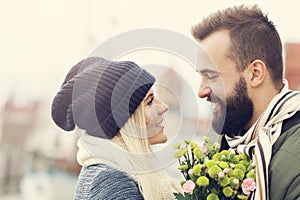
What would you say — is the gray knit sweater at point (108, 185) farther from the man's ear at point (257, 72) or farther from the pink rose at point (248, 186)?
the man's ear at point (257, 72)

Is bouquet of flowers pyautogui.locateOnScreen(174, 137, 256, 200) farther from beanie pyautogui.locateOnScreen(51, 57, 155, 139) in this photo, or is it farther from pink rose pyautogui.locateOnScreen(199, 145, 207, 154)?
beanie pyautogui.locateOnScreen(51, 57, 155, 139)

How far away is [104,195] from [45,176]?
10.8 feet

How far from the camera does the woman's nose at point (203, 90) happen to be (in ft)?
4.07

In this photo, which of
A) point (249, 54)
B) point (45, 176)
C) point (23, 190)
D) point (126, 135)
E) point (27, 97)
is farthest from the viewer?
point (23, 190)

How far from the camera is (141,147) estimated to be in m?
1.08

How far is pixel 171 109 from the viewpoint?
1.15m

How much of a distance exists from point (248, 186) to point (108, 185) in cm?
28

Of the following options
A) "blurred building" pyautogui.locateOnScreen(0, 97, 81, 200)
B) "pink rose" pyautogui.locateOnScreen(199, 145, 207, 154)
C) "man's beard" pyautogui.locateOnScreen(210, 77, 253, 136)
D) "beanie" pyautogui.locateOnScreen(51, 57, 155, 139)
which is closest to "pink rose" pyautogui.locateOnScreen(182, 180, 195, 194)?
"pink rose" pyautogui.locateOnScreen(199, 145, 207, 154)

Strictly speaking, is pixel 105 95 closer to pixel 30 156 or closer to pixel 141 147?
pixel 141 147

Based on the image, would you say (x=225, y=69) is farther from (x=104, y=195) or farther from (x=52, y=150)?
(x=52, y=150)

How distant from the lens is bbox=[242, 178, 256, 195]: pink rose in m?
0.96

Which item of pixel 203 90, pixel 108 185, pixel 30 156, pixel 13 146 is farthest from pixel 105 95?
pixel 13 146

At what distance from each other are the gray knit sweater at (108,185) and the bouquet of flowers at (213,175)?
11 cm

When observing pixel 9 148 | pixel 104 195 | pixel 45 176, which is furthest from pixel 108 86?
pixel 9 148
